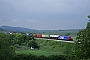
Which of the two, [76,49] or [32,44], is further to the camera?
[32,44]

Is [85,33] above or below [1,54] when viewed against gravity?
above

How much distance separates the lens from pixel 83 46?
2120cm

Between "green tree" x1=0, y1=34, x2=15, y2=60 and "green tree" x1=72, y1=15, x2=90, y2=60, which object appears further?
"green tree" x1=0, y1=34, x2=15, y2=60

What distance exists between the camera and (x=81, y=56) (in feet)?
69.4

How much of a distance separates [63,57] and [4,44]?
1847 centimetres

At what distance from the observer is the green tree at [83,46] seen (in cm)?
2105

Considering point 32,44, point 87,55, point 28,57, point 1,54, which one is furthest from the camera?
point 32,44

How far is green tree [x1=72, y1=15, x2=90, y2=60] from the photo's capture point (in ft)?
69.1

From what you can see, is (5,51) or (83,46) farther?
(5,51)

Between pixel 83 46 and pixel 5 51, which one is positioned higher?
pixel 83 46

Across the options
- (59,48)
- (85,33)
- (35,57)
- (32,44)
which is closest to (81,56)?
(85,33)

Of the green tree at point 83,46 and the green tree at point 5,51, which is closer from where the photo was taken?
the green tree at point 83,46

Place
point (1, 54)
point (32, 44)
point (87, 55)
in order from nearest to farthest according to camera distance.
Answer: point (87, 55), point (1, 54), point (32, 44)

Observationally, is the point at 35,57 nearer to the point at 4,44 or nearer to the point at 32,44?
the point at 4,44
